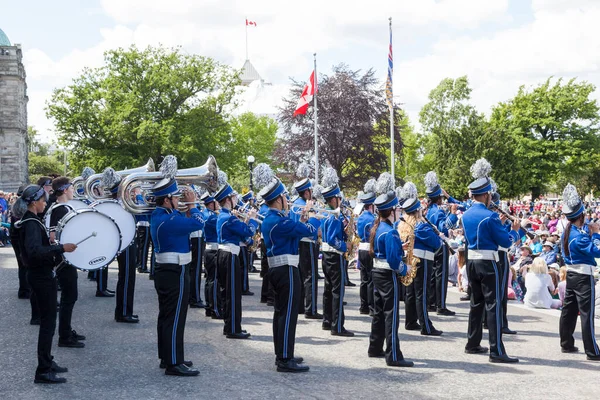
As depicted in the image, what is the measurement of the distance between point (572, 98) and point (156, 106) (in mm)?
30431

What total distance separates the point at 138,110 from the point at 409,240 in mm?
29782

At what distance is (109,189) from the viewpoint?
10.1 metres

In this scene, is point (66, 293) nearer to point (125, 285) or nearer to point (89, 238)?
point (89, 238)

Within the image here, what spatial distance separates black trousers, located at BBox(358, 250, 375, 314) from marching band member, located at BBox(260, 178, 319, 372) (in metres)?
2.78

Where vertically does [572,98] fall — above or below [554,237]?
above

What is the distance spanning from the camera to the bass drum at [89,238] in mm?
6965

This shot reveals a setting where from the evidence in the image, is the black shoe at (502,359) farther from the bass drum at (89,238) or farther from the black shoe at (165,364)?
the bass drum at (89,238)

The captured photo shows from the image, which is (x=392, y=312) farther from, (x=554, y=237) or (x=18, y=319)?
(x=554, y=237)

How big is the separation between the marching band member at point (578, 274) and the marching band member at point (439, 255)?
258 centimetres

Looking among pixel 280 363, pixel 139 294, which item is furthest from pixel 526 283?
pixel 139 294

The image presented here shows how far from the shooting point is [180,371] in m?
6.68

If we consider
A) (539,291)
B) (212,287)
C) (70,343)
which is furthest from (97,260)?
(539,291)

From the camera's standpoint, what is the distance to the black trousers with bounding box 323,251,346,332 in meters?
8.67

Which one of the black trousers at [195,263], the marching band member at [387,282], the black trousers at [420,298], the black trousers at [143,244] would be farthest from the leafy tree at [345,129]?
the marching band member at [387,282]
